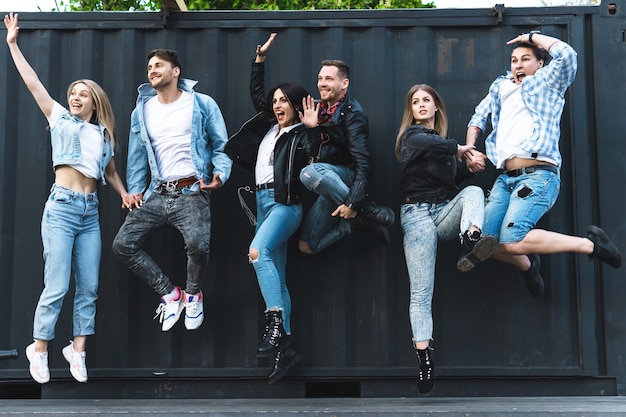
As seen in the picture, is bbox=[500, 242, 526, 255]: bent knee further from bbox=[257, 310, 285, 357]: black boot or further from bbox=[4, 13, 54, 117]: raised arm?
bbox=[4, 13, 54, 117]: raised arm

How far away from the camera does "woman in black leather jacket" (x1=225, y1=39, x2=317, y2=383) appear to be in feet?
15.3

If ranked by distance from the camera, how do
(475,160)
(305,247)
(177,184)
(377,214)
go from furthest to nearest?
(305,247) → (177,184) → (475,160) → (377,214)

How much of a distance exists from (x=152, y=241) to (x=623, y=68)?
353cm

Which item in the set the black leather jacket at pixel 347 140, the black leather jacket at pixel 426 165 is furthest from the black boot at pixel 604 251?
the black leather jacket at pixel 347 140

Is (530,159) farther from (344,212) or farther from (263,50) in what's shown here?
(263,50)

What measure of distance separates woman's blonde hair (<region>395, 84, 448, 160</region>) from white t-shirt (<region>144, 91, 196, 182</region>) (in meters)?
1.38

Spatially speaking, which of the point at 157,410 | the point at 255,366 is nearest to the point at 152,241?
the point at 255,366

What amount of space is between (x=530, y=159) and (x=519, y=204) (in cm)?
32

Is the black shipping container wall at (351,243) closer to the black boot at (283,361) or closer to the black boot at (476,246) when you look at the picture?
the black boot at (283,361)

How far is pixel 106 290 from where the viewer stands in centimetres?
527

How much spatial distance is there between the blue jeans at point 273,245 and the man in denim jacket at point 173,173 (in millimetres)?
340

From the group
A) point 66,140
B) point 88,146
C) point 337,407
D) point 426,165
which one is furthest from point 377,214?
point 66,140

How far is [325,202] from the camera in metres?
4.95

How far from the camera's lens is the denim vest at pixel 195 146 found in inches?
196
